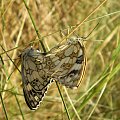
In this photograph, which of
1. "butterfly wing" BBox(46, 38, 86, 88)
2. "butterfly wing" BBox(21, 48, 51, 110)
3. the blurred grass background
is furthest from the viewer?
the blurred grass background

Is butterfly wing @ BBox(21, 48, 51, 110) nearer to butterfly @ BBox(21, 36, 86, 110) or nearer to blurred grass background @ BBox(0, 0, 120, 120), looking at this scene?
butterfly @ BBox(21, 36, 86, 110)

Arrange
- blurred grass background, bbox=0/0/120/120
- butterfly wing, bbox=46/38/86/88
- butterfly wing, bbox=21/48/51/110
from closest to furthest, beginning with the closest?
1. butterfly wing, bbox=46/38/86/88
2. butterfly wing, bbox=21/48/51/110
3. blurred grass background, bbox=0/0/120/120

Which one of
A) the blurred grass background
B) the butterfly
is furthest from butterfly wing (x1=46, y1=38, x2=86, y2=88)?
the blurred grass background

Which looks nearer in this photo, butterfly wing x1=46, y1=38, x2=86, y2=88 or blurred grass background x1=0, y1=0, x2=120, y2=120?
butterfly wing x1=46, y1=38, x2=86, y2=88

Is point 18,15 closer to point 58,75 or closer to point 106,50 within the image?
point 106,50

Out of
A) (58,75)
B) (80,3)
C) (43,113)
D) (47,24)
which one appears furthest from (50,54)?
(80,3)

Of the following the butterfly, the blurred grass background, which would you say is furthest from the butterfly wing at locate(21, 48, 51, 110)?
the blurred grass background

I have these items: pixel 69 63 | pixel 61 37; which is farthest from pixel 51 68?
pixel 61 37

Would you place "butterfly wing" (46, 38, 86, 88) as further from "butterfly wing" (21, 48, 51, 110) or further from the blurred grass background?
the blurred grass background
